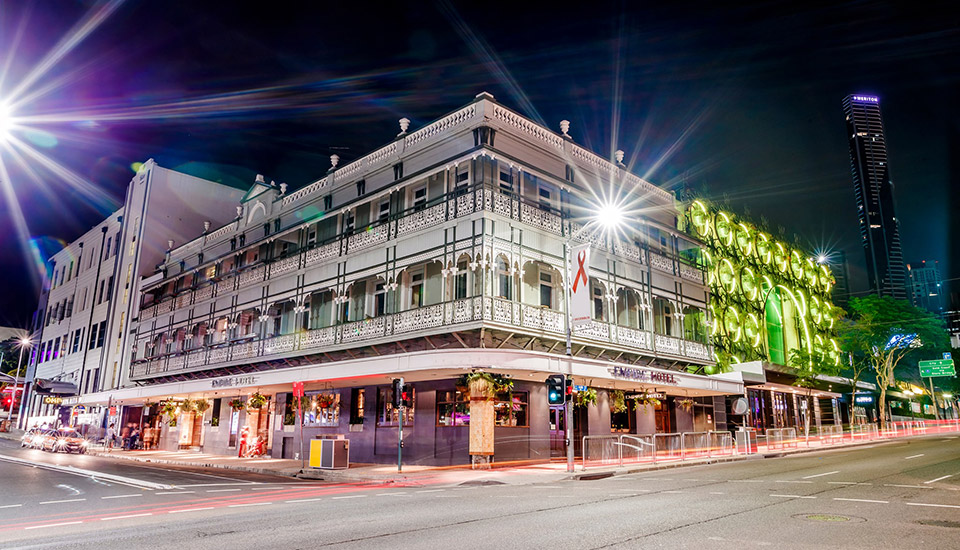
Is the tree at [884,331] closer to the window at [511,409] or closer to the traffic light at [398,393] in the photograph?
the window at [511,409]

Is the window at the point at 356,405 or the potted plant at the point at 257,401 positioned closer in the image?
the window at the point at 356,405

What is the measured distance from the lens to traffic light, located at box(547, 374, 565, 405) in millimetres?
20609

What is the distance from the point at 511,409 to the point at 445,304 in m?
4.98

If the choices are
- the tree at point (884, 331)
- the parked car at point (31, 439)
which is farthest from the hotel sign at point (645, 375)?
the parked car at point (31, 439)

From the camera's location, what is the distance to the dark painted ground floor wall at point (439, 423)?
78.7ft

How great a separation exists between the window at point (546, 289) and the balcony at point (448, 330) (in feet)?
5.24

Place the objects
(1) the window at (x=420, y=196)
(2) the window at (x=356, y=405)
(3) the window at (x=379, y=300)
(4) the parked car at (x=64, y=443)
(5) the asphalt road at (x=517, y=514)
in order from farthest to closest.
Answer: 1. (4) the parked car at (x=64, y=443)
2. (3) the window at (x=379, y=300)
3. (2) the window at (x=356, y=405)
4. (1) the window at (x=420, y=196)
5. (5) the asphalt road at (x=517, y=514)

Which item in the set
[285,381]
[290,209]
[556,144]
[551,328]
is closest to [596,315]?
[551,328]

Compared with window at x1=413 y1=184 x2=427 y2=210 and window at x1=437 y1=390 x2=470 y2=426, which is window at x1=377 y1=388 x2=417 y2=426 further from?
window at x1=413 y1=184 x2=427 y2=210

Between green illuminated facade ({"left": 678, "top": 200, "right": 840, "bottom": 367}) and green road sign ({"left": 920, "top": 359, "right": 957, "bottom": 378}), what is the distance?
1357 centimetres

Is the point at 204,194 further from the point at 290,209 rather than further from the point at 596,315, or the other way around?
the point at 596,315

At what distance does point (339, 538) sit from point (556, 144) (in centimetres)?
2233

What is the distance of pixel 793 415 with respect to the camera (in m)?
47.0

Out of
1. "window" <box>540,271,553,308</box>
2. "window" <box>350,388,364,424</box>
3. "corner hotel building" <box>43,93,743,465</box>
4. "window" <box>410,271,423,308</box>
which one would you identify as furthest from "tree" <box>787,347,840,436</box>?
"window" <box>350,388,364,424</box>
